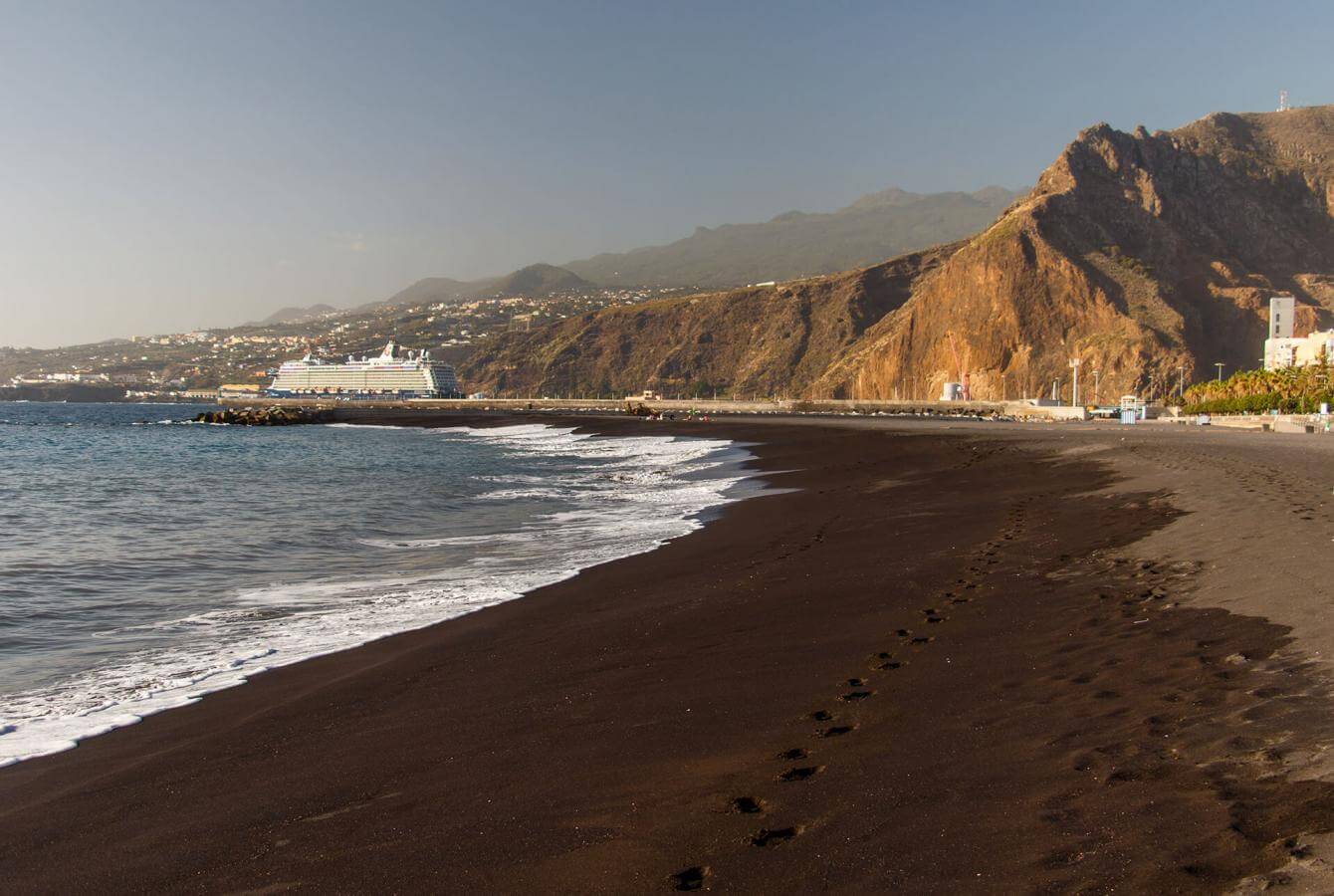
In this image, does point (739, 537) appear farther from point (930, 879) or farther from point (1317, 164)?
point (1317, 164)

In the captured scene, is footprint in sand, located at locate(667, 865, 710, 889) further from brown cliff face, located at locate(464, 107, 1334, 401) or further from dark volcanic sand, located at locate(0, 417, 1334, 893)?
brown cliff face, located at locate(464, 107, 1334, 401)

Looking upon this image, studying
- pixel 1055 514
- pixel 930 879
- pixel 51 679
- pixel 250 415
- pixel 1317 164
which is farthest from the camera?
pixel 1317 164

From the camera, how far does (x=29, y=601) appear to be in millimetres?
11109

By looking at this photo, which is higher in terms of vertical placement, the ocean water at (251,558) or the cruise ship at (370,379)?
the cruise ship at (370,379)

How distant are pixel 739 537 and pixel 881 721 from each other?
9.55 m

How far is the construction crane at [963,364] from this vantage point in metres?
129

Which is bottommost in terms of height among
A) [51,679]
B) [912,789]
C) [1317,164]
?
[51,679]

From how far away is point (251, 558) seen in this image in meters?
14.5

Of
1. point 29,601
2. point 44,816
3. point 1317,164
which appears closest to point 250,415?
point 29,601

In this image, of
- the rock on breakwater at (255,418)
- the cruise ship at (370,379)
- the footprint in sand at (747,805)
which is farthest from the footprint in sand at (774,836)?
the cruise ship at (370,379)

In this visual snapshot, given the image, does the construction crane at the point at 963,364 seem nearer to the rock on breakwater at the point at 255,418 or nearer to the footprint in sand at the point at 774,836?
the rock on breakwater at the point at 255,418

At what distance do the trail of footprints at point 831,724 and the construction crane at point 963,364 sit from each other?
126 m

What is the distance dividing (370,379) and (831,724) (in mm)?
184874

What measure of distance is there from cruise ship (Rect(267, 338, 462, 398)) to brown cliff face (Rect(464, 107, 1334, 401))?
24.7 meters
